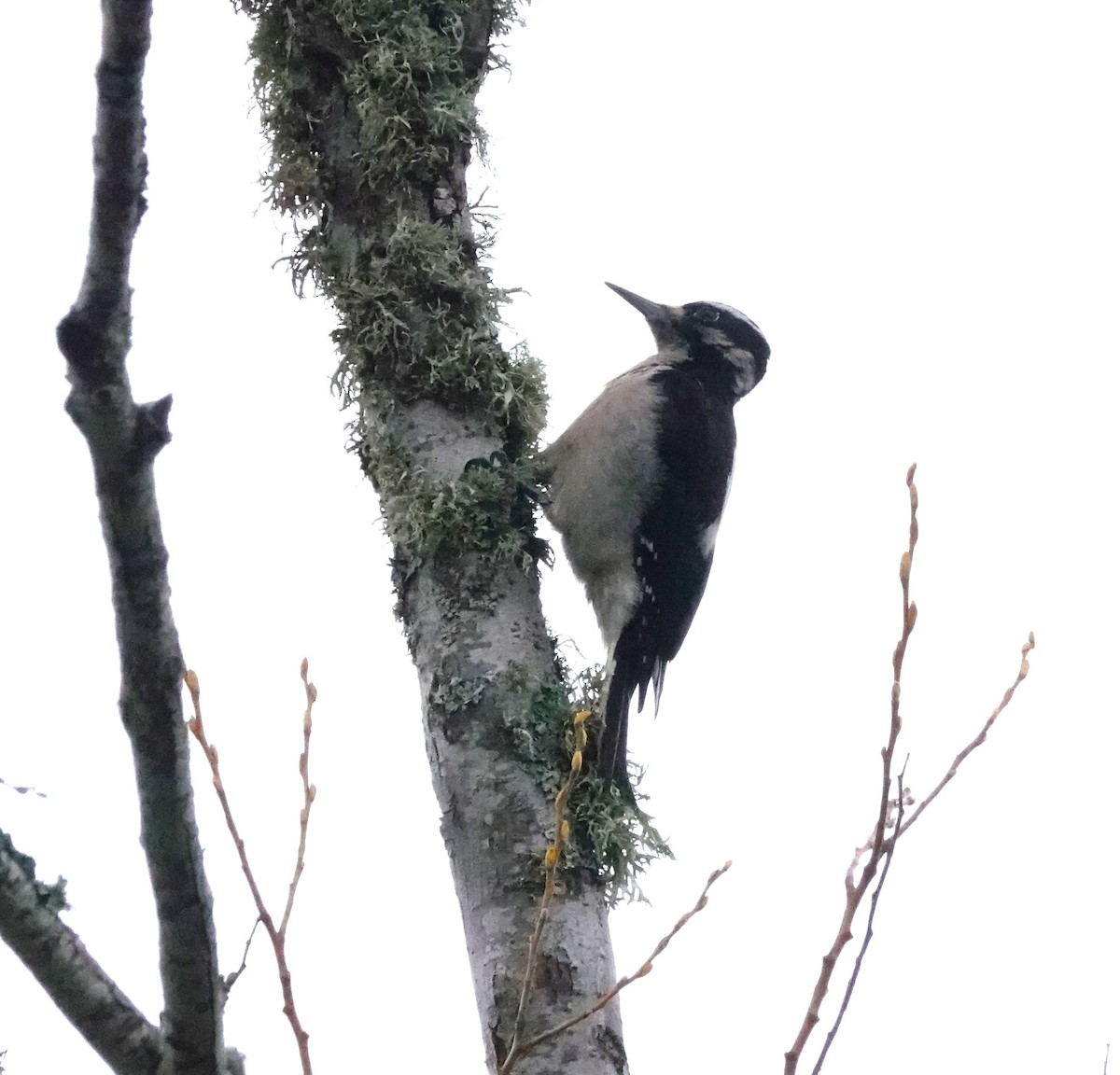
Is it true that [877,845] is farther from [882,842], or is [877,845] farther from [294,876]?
[294,876]

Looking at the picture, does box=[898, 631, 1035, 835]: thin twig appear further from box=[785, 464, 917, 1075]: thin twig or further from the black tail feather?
the black tail feather

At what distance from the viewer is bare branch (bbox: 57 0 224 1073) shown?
1.60m

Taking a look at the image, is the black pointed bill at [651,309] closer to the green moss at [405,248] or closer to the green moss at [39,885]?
the green moss at [405,248]

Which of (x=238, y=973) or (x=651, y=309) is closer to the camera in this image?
(x=238, y=973)

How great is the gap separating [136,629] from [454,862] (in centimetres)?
114

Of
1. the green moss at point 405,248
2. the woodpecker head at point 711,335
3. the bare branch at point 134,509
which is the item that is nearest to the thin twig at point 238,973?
the bare branch at point 134,509

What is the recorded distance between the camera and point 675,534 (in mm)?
4273

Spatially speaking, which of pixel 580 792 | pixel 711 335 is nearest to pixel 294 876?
pixel 580 792

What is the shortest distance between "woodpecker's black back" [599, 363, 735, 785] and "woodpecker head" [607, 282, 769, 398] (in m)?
0.48

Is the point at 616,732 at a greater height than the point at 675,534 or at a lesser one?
lesser

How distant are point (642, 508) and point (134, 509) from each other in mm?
2715

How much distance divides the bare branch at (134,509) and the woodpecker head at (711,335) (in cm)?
358

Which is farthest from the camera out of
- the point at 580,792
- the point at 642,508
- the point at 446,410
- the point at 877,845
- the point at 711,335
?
the point at 711,335

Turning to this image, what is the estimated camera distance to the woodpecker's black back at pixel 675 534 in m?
4.04
